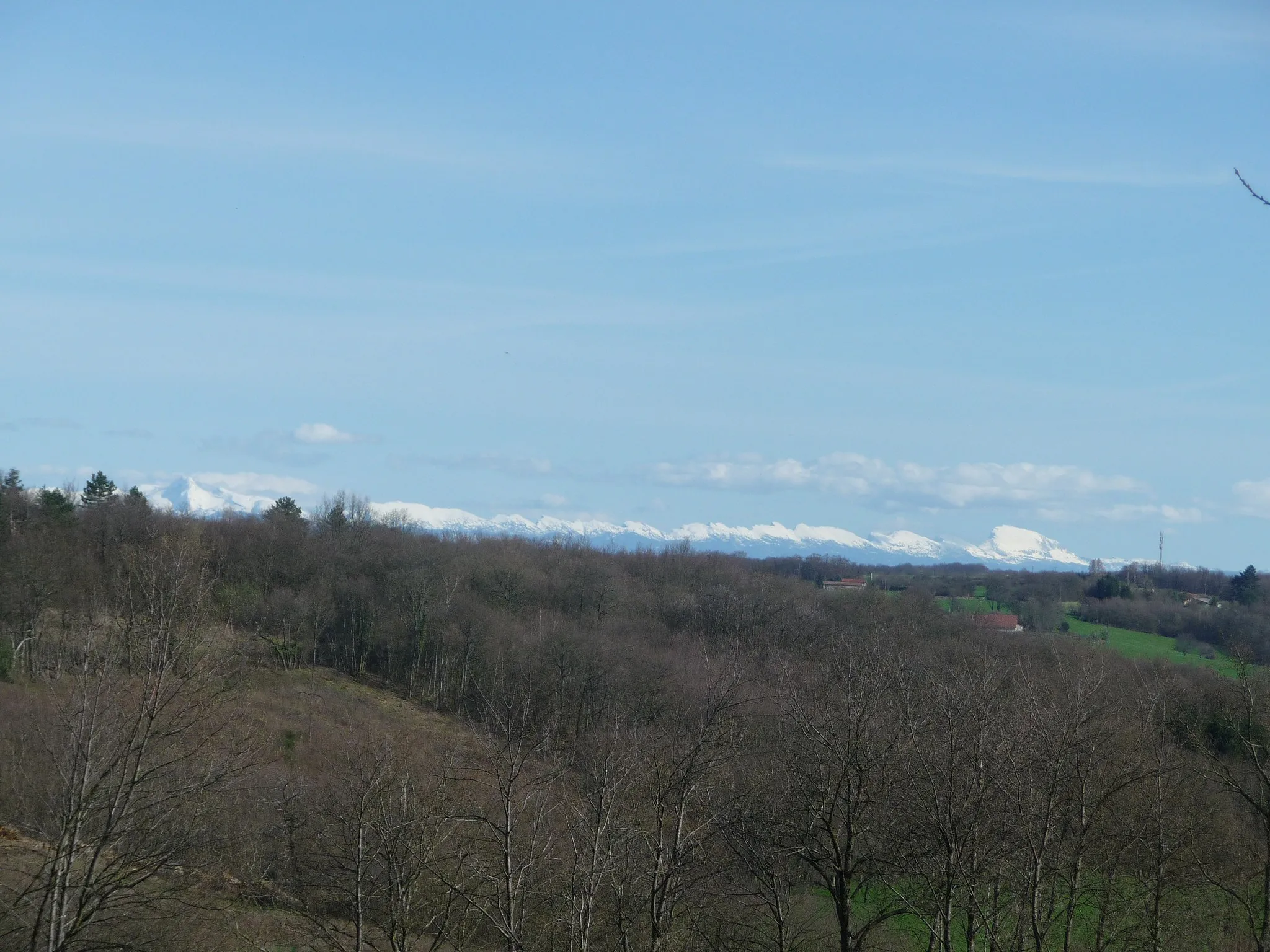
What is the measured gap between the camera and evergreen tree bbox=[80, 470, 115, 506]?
9194 centimetres

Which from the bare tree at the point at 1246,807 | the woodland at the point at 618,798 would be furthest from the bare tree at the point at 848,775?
the bare tree at the point at 1246,807

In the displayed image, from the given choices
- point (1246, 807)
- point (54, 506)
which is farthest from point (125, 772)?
point (54, 506)

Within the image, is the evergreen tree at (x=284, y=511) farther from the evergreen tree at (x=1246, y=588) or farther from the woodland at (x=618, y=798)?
the evergreen tree at (x=1246, y=588)

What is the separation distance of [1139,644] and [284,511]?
73696 mm

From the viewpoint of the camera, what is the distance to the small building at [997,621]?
87.8 m

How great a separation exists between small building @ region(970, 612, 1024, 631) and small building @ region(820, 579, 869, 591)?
38.8 ft

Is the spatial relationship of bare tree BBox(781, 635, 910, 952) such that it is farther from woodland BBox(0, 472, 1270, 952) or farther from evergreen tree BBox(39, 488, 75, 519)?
evergreen tree BBox(39, 488, 75, 519)

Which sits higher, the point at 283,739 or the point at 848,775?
the point at 848,775

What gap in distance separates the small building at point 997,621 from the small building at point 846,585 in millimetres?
11811

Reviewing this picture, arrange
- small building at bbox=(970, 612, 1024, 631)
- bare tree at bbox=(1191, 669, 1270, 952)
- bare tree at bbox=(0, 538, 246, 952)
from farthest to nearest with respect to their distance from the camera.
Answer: small building at bbox=(970, 612, 1024, 631)
bare tree at bbox=(1191, 669, 1270, 952)
bare tree at bbox=(0, 538, 246, 952)

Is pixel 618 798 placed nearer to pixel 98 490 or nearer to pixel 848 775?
pixel 848 775

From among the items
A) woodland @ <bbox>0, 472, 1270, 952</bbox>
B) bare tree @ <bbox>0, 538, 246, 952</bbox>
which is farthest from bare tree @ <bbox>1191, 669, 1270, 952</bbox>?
bare tree @ <bbox>0, 538, 246, 952</bbox>

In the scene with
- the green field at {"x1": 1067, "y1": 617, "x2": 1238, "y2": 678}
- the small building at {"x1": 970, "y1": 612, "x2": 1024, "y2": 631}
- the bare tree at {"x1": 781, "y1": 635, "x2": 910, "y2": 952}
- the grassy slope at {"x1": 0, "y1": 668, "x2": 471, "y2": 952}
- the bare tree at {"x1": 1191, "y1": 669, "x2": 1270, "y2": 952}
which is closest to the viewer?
the bare tree at {"x1": 781, "y1": 635, "x2": 910, "y2": 952}

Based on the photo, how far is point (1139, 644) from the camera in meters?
91.5
